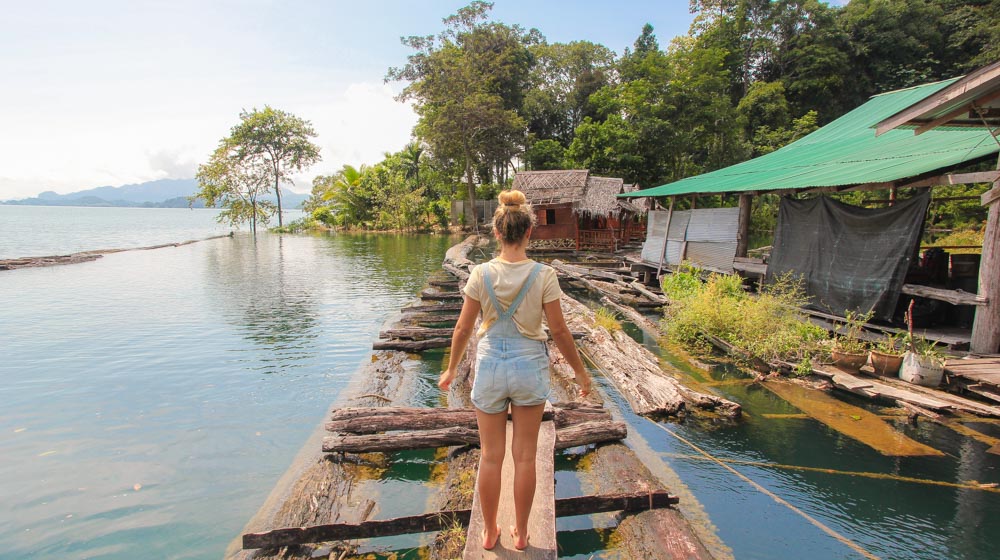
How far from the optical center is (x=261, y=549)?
12.0ft

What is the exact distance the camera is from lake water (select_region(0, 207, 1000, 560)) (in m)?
4.34

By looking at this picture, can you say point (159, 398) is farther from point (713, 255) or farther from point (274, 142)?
point (274, 142)

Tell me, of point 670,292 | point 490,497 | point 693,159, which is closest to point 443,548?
point 490,497

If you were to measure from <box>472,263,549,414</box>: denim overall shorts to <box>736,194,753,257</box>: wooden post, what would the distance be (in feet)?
35.7

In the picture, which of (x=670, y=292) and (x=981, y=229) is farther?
(x=981, y=229)

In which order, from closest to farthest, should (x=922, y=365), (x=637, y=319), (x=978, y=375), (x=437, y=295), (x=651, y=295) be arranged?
(x=978, y=375), (x=922, y=365), (x=637, y=319), (x=651, y=295), (x=437, y=295)

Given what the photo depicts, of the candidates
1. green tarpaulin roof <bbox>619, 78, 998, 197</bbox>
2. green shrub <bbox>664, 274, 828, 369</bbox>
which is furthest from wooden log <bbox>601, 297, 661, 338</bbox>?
green tarpaulin roof <bbox>619, 78, 998, 197</bbox>

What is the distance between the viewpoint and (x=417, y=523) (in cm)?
378

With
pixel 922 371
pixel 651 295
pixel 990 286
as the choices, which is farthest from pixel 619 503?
pixel 651 295

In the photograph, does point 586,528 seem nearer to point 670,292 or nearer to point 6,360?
point 670,292

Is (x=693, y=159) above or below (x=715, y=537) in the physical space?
above

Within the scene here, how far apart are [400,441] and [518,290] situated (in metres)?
3.10

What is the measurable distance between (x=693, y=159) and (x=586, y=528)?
3489 cm

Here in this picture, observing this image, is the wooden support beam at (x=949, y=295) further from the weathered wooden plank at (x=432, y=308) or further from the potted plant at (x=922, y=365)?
the weathered wooden plank at (x=432, y=308)
